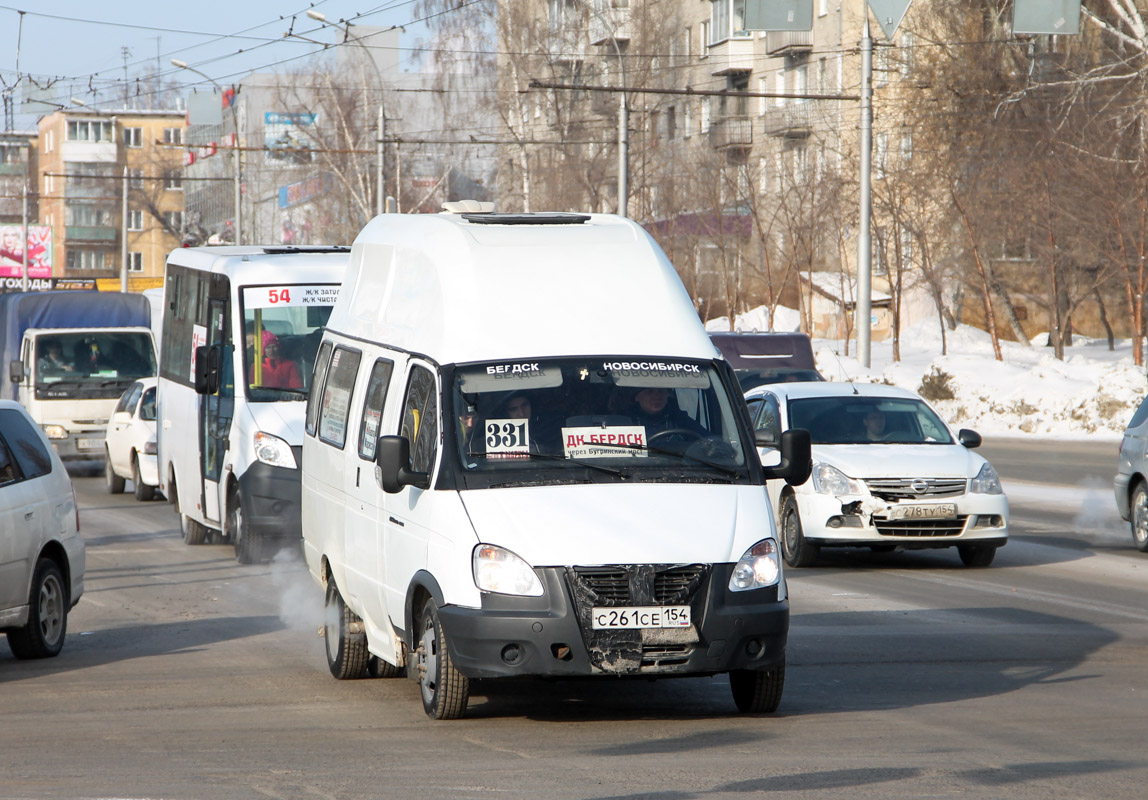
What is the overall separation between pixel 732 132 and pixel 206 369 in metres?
54.0

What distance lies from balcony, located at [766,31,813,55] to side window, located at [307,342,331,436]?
54.7 m

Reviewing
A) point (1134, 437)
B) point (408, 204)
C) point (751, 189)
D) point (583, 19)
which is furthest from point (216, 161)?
point (1134, 437)

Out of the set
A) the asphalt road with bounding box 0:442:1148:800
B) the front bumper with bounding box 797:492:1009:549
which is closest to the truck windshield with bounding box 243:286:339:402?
the asphalt road with bounding box 0:442:1148:800

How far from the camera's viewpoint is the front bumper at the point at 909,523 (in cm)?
1417

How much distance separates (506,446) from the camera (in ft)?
26.1

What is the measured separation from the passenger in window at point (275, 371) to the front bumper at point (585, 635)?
8.32 meters

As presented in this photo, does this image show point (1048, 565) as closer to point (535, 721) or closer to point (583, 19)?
point (535, 721)

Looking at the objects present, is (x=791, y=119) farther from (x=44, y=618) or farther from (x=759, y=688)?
(x=759, y=688)

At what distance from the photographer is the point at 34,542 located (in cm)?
1025

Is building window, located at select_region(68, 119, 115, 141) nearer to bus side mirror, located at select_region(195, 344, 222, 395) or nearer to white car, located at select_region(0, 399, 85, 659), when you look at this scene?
bus side mirror, located at select_region(195, 344, 222, 395)

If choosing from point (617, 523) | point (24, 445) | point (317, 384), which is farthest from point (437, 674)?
point (24, 445)

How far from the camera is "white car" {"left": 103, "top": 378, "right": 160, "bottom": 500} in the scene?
2172 centimetres

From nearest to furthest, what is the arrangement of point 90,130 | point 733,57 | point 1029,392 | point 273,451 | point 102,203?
point 273,451 < point 1029,392 < point 733,57 < point 102,203 < point 90,130

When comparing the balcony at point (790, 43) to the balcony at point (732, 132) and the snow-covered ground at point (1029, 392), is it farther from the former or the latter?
the snow-covered ground at point (1029, 392)
